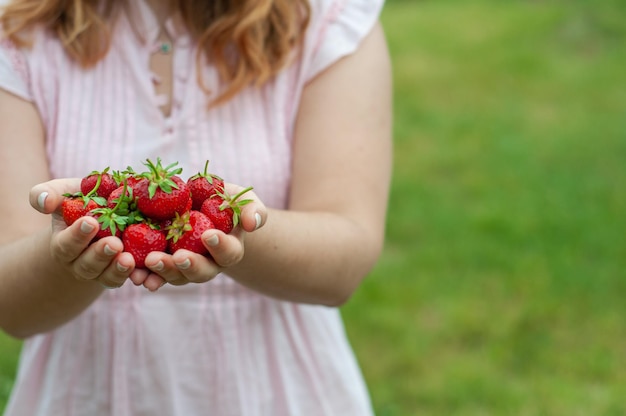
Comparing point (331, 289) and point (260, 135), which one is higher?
point (260, 135)

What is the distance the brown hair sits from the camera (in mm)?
2100

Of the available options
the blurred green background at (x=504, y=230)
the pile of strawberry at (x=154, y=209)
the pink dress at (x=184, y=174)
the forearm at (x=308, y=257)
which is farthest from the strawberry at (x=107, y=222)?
the blurred green background at (x=504, y=230)

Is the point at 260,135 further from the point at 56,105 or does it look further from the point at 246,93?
the point at 56,105

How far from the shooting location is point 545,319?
449 cm

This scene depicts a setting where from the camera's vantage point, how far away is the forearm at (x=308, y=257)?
1.80m

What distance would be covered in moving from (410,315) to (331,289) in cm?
261

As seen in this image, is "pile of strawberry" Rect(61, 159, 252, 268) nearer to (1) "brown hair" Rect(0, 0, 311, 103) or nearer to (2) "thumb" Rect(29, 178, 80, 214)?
(2) "thumb" Rect(29, 178, 80, 214)

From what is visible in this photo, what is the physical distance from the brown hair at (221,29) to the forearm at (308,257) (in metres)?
0.35

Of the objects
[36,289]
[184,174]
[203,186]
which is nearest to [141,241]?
[203,186]

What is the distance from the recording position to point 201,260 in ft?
4.99

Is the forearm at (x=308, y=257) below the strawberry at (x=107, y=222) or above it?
below

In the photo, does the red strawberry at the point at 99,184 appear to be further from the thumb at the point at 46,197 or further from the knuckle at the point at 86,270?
the knuckle at the point at 86,270

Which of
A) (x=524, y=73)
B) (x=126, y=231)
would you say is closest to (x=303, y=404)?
(x=126, y=231)

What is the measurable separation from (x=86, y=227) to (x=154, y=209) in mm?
173
